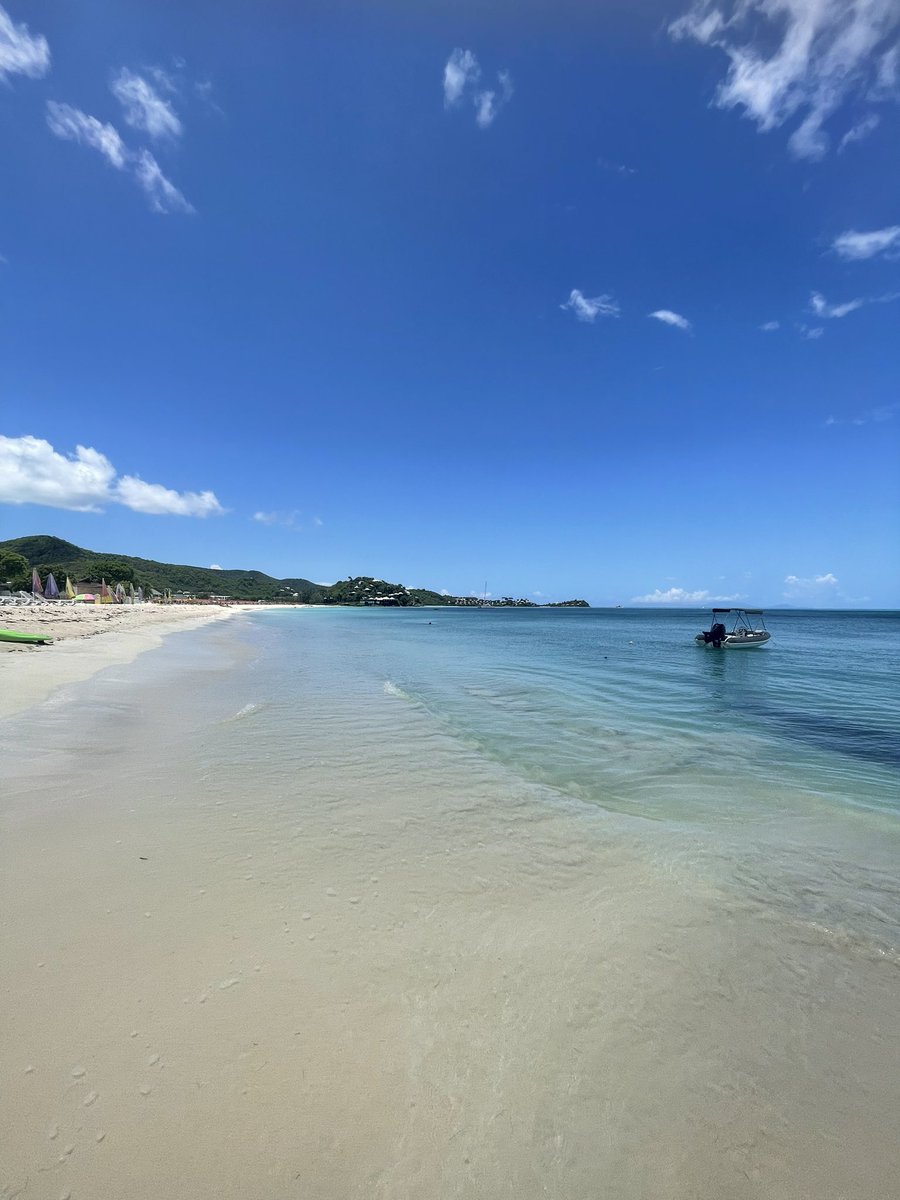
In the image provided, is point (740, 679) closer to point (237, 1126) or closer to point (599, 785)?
point (599, 785)

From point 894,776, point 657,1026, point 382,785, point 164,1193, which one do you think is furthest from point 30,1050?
point 894,776

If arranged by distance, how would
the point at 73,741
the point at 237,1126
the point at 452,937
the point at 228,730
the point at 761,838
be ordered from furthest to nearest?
1. the point at 228,730
2. the point at 73,741
3. the point at 761,838
4. the point at 452,937
5. the point at 237,1126

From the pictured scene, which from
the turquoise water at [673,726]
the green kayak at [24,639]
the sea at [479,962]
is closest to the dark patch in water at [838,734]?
the turquoise water at [673,726]

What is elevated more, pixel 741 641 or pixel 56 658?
pixel 741 641

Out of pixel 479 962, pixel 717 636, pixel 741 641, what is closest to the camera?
pixel 479 962

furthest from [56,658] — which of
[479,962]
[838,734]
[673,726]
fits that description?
[838,734]

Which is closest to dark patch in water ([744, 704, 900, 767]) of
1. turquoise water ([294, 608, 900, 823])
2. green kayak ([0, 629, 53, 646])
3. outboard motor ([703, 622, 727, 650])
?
turquoise water ([294, 608, 900, 823])

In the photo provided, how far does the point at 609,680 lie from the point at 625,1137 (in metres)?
21.0

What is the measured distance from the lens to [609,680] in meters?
22.8

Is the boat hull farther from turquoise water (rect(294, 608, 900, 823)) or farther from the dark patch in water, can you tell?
the dark patch in water

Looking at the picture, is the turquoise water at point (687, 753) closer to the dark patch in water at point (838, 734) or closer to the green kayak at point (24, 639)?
the dark patch in water at point (838, 734)

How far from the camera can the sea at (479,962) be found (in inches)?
106

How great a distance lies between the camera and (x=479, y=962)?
4.19m

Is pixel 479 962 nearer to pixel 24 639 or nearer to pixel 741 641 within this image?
pixel 24 639
